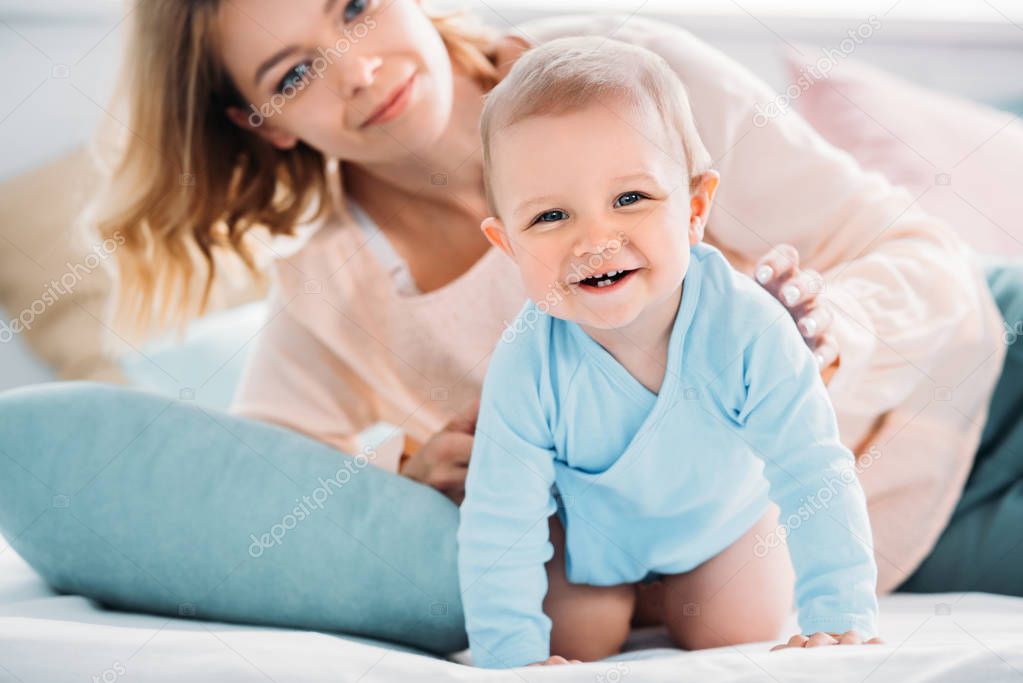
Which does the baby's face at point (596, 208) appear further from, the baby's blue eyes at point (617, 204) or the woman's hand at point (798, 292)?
the woman's hand at point (798, 292)

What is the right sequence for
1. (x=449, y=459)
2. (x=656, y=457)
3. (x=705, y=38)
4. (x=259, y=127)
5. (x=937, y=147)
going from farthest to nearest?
(x=705, y=38) → (x=937, y=147) → (x=259, y=127) → (x=449, y=459) → (x=656, y=457)

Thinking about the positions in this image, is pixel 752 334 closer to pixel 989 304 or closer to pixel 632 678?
pixel 632 678

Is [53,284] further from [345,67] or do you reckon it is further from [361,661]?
[361,661]

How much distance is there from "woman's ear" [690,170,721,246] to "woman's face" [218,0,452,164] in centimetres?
43

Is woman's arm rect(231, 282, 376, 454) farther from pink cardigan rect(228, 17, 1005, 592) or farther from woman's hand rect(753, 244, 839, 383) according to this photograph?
woman's hand rect(753, 244, 839, 383)

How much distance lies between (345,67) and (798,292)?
554mm

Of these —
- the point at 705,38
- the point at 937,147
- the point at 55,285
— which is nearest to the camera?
the point at 937,147

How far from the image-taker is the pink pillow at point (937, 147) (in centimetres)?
162

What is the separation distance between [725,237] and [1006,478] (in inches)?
16.4

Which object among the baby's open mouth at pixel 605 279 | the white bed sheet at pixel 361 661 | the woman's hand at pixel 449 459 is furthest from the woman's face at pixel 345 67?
the white bed sheet at pixel 361 661

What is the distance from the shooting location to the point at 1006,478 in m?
1.10

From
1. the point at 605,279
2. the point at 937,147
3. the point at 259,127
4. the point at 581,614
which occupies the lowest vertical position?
the point at 581,614

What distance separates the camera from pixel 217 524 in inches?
37.0

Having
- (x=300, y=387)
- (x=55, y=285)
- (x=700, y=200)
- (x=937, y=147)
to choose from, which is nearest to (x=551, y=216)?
(x=700, y=200)
